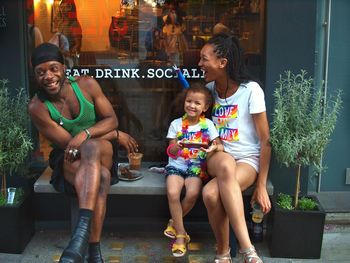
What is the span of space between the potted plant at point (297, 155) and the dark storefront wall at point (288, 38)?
8.0 inches

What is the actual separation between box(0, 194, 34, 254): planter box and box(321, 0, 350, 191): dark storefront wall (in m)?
2.54

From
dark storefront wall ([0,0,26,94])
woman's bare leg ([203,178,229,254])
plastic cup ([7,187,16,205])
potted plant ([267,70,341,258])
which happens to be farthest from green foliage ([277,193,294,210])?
dark storefront wall ([0,0,26,94])

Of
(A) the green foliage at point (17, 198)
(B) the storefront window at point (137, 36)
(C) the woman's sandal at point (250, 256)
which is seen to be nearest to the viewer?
(C) the woman's sandal at point (250, 256)

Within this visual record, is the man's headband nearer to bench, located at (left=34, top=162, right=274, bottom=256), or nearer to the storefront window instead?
the storefront window

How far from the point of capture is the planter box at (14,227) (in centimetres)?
372

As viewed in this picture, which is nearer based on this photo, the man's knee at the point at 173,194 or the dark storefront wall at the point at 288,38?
the man's knee at the point at 173,194

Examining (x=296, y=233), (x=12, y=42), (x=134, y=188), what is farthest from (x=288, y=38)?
(x=12, y=42)

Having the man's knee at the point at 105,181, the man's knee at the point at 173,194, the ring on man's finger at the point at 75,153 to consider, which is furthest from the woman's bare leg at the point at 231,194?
the ring on man's finger at the point at 75,153

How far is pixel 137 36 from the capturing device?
13.9 feet

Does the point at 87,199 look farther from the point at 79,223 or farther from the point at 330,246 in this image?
the point at 330,246

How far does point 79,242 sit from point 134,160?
3.60 ft

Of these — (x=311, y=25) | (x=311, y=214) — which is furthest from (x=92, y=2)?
(x=311, y=214)

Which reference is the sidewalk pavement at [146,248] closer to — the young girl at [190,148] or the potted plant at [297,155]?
the potted plant at [297,155]

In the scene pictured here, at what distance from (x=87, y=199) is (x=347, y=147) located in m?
2.45
